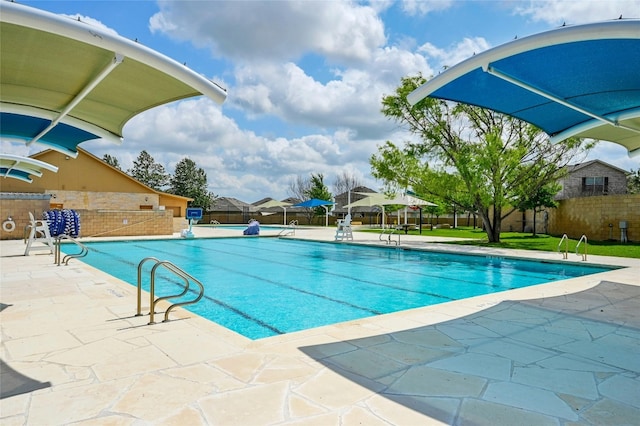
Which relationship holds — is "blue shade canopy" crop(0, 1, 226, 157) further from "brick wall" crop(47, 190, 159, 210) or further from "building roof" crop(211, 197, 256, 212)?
"building roof" crop(211, 197, 256, 212)

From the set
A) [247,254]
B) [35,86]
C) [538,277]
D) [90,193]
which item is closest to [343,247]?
[247,254]

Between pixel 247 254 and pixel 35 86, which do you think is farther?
pixel 247 254

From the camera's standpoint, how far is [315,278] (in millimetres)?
10219

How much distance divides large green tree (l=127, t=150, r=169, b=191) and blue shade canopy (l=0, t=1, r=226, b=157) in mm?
52086

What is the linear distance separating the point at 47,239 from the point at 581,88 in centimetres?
A: 1318

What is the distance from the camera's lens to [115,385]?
3.08 meters

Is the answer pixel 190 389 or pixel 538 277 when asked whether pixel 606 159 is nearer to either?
pixel 538 277

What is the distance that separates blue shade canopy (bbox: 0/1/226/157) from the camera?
3342mm

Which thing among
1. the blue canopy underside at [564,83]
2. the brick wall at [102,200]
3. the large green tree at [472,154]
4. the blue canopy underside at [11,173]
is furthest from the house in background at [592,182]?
the blue canopy underside at [11,173]

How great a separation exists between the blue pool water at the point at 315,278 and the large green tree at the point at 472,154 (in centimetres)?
414

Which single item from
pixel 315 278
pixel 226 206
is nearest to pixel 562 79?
A: pixel 315 278

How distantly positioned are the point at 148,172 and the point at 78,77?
55.5m

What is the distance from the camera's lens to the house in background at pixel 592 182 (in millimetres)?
31719

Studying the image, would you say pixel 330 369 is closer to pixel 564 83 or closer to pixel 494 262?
pixel 564 83
